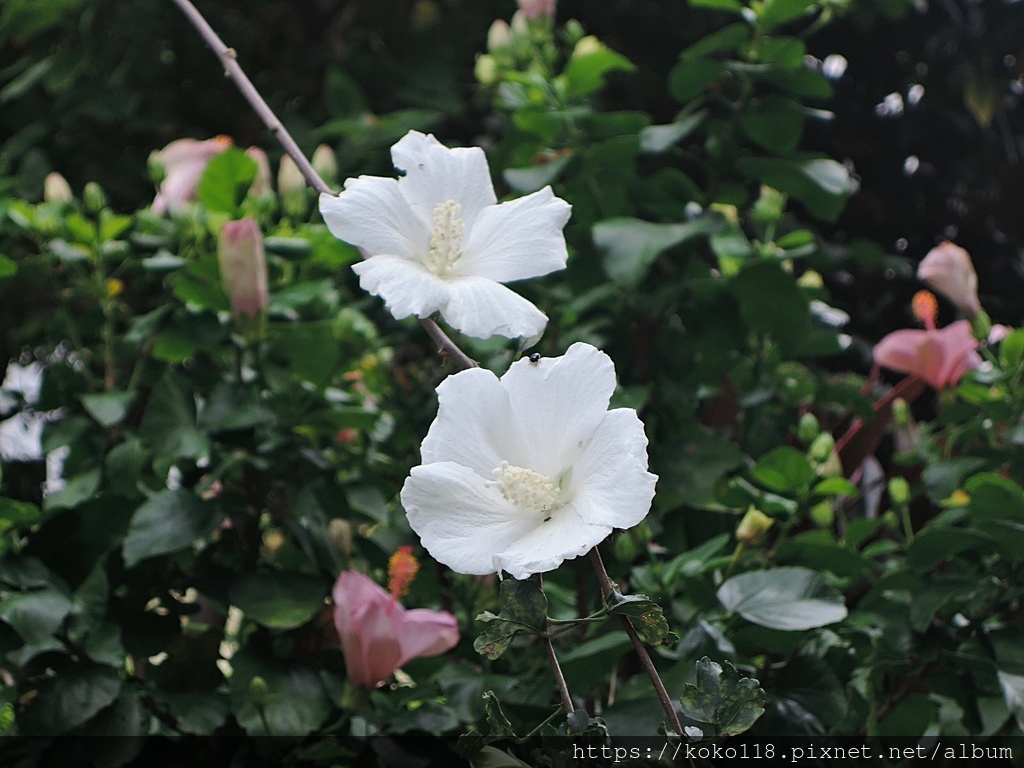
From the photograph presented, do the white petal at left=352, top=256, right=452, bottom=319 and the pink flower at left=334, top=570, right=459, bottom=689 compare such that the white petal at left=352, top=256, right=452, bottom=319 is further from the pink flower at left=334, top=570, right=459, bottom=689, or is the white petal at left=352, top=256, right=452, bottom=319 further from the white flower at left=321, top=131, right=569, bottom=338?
the pink flower at left=334, top=570, right=459, bottom=689

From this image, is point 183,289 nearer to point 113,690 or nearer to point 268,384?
point 268,384

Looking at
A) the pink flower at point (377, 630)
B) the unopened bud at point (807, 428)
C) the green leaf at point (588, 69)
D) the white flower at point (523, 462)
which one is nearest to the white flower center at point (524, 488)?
the white flower at point (523, 462)

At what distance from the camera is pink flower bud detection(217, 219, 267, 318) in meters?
0.74

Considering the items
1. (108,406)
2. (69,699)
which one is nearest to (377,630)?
(69,699)

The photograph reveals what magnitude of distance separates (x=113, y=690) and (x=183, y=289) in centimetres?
29

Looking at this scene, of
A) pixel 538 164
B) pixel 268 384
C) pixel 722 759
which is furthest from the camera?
pixel 538 164

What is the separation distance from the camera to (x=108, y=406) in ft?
2.69

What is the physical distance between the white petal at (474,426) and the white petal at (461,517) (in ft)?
0.04

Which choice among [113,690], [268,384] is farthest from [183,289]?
[113,690]

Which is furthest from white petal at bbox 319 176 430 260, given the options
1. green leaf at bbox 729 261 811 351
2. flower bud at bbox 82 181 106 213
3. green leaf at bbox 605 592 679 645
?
flower bud at bbox 82 181 106 213

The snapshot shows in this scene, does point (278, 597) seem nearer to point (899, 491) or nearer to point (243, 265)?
point (243, 265)

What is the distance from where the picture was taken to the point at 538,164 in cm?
93

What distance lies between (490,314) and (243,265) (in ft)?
1.15

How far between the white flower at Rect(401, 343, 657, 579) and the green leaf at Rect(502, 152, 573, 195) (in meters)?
0.45
